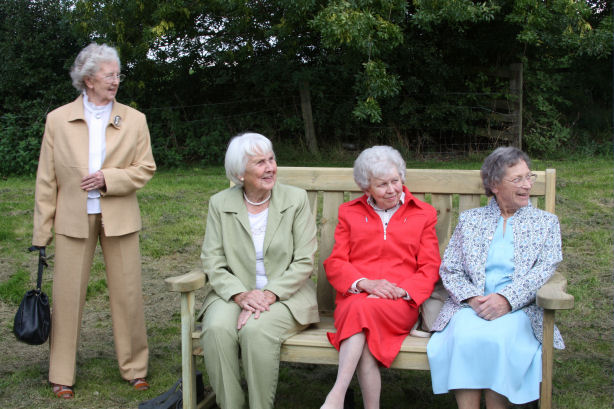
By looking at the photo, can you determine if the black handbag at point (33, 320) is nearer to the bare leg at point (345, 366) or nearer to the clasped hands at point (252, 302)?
the clasped hands at point (252, 302)

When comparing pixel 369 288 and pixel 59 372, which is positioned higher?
pixel 369 288

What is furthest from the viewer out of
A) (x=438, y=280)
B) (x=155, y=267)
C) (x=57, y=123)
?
(x=155, y=267)

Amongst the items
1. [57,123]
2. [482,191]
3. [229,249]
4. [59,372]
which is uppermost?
[57,123]

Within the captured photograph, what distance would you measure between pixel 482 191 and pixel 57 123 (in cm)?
235

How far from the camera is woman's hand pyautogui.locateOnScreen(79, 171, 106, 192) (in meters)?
3.78

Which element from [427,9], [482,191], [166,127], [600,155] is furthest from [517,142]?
[482,191]

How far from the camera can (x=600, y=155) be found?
11.4 metres

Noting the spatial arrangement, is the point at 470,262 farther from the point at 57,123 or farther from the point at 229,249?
the point at 57,123

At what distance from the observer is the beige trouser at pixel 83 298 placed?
3.93 metres

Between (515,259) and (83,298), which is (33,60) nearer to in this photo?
(83,298)

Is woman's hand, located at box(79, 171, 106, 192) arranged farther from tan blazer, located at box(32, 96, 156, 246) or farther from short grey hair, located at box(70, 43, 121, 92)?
short grey hair, located at box(70, 43, 121, 92)

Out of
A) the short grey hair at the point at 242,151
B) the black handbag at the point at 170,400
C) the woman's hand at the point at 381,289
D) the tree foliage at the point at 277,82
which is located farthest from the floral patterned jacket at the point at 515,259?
the tree foliage at the point at 277,82

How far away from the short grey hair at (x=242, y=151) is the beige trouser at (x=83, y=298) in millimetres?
828

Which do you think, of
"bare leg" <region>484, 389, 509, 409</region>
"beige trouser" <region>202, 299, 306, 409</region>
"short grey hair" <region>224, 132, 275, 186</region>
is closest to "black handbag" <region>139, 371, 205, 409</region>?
"beige trouser" <region>202, 299, 306, 409</region>
